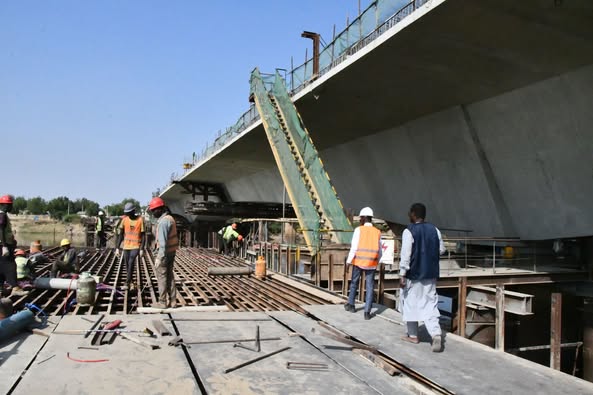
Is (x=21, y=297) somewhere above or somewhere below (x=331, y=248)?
below

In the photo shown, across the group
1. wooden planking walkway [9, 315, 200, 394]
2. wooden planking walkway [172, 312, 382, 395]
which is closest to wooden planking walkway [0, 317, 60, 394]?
wooden planking walkway [9, 315, 200, 394]

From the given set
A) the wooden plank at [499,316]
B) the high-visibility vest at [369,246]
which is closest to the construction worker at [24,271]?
the high-visibility vest at [369,246]

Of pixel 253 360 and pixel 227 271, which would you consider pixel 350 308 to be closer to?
pixel 253 360

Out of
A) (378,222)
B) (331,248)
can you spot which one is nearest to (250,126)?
(378,222)

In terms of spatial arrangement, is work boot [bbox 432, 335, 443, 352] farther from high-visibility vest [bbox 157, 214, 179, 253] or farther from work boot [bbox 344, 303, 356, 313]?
high-visibility vest [bbox 157, 214, 179, 253]

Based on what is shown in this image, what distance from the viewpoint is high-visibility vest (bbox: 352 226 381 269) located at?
723 centimetres

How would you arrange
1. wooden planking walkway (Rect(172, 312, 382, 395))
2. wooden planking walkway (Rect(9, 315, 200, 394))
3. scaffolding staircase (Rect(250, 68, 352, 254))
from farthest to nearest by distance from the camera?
scaffolding staircase (Rect(250, 68, 352, 254)) < wooden planking walkway (Rect(172, 312, 382, 395)) < wooden planking walkway (Rect(9, 315, 200, 394))

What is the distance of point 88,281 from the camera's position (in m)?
7.31

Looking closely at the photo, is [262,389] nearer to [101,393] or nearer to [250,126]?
[101,393]

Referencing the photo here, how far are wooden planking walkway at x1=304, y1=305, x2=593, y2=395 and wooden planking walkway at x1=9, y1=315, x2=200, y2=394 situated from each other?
233cm

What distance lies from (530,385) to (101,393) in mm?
3816

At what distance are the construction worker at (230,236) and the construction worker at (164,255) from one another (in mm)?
10373

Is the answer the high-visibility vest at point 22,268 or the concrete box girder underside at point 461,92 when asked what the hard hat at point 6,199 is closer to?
the high-visibility vest at point 22,268

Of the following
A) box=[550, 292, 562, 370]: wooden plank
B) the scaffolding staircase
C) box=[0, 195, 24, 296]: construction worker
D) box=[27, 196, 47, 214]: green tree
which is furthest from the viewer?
box=[27, 196, 47, 214]: green tree
